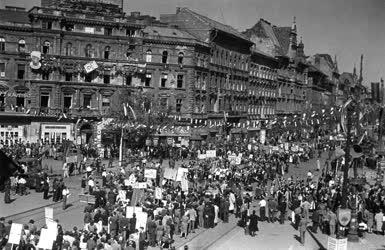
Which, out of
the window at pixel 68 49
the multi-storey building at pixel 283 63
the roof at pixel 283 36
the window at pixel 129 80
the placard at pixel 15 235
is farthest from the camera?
the roof at pixel 283 36

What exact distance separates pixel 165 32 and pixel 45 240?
50439 mm

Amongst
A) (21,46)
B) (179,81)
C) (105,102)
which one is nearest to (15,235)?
(21,46)

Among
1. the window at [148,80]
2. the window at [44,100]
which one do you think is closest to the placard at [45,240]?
the window at [44,100]

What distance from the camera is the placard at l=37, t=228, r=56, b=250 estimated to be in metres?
19.4

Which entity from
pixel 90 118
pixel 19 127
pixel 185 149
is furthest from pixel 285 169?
pixel 19 127

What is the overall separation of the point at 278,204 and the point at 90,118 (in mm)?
34377

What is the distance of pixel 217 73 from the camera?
7406 cm

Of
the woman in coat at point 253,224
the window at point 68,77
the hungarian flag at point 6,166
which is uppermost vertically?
the window at point 68,77

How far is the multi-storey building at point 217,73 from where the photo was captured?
70.2 m

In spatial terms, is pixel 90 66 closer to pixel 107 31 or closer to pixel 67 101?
pixel 67 101

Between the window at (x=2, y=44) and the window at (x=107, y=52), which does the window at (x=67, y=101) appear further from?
the window at (x=2, y=44)

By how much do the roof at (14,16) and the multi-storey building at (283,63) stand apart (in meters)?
44.2

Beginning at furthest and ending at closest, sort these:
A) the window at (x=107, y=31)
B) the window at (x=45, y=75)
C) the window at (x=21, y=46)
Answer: the window at (x=107, y=31) < the window at (x=45, y=75) < the window at (x=21, y=46)

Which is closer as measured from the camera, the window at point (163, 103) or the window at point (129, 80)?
the window at point (163, 103)
